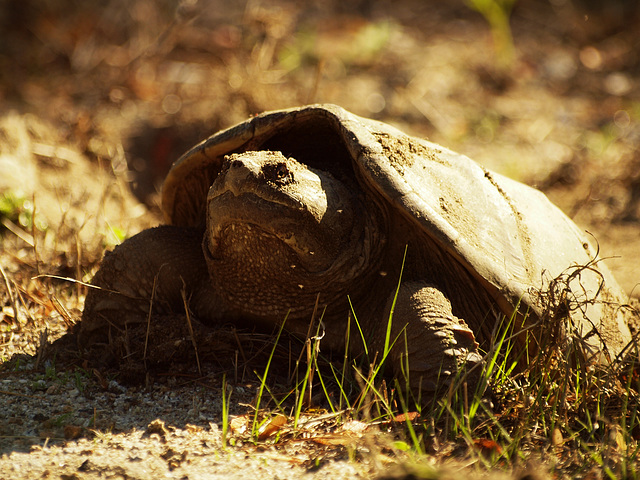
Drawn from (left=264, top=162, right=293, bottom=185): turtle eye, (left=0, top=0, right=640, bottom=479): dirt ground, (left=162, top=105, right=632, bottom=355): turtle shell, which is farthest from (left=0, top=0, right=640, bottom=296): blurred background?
(left=264, top=162, right=293, bottom=185): turtle eye

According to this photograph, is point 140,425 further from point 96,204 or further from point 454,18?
point 454,18

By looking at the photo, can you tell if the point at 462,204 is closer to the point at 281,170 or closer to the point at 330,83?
the point at 281,170

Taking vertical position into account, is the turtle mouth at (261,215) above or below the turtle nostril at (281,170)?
below

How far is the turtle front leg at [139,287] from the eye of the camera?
2.93 m

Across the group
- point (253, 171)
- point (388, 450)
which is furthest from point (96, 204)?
point (388, 450)

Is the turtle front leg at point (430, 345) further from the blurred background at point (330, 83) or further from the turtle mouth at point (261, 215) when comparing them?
the blurred background at point (330, 83)

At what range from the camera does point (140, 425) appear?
2.27 metres

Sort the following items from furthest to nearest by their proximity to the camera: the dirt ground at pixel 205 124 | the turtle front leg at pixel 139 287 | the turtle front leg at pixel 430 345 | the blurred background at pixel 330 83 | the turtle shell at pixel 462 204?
1. the blurred background at pixel 330 83
2. the turtle front leg at pixel 139 287
3. the turtle shell at pixel 462 204
4. the turtle front leg at pixel 430 345
5. the dirt ground at pixel 205 124

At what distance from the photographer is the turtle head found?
2.41m

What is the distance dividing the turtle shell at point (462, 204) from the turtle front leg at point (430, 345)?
0.71ft

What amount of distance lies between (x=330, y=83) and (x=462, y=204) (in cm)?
439

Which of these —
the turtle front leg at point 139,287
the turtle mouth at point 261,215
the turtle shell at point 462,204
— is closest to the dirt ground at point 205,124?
the turtle front leg at point 139,287

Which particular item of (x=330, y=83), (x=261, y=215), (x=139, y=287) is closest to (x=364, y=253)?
(x=261, y=215)

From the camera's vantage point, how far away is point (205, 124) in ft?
19.0
